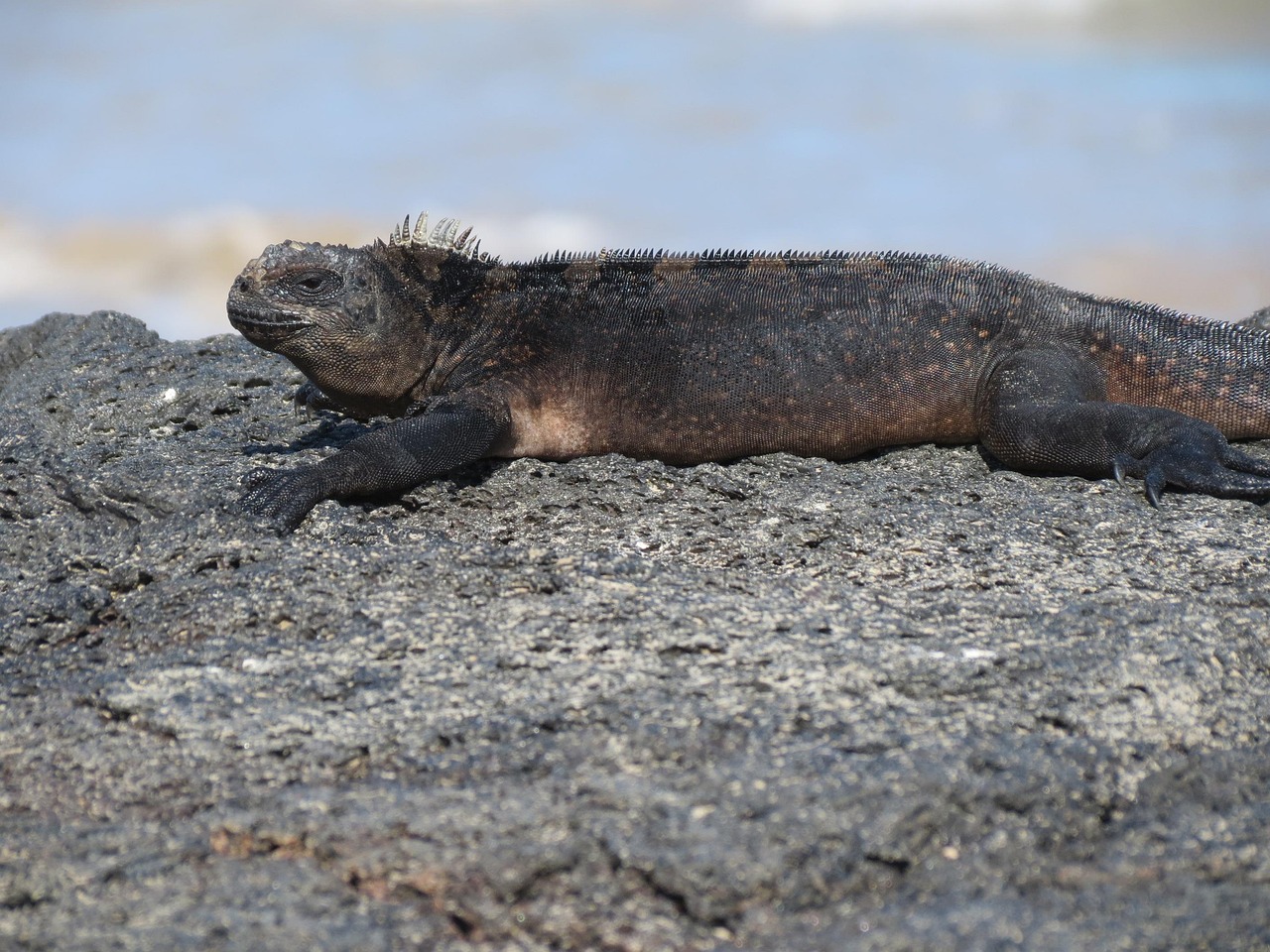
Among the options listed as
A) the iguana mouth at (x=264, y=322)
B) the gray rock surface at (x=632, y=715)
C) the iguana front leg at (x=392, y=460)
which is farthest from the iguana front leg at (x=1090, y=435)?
the iguana mouth at (x=264, y=322)

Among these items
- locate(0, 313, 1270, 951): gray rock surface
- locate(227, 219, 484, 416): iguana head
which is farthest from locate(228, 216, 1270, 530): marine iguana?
locate(0, 313, 1270, 951): gray rock surface

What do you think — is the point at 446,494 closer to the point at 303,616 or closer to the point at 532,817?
the point at 303,616

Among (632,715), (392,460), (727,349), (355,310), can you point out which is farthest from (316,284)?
(632,715)

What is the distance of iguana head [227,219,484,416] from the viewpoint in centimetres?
454

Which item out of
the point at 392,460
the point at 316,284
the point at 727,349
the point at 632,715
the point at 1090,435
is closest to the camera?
the point at 632,715

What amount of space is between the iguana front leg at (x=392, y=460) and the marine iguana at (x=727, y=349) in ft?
0.09

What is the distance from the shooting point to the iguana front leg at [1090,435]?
4.23 meters

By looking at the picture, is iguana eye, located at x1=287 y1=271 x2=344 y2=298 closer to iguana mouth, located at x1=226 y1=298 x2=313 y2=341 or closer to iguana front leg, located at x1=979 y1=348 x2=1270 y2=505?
iguana mouth, located at x1=226 y1=298 x2=313 y2=341

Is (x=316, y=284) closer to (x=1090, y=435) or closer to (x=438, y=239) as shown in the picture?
(x=438, y=239)

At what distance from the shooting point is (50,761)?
112 inches

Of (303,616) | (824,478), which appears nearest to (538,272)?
(824,478)

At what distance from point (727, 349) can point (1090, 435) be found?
4.34 feet

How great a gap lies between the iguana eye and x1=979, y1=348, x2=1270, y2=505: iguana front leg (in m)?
2.41

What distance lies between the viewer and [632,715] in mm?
2768
